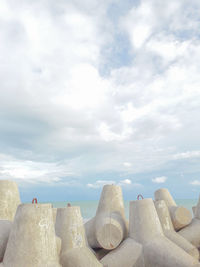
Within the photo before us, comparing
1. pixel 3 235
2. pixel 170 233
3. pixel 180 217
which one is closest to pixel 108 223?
pixel 170 233

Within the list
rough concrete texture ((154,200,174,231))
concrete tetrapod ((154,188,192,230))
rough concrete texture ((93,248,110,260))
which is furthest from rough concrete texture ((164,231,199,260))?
rough concrete texture ((93,248,110,260))

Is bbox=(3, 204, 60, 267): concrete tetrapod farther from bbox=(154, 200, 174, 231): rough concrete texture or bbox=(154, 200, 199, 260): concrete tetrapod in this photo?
bbox=(154, 200, 174, 231): rough concrete texture

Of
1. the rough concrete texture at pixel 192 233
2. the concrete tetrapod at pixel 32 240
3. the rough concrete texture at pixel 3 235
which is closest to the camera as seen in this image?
the concrete tetrapod at pixel 32 240

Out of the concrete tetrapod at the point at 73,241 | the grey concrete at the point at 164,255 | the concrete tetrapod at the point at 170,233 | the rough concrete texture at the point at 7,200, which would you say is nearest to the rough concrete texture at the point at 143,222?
the grey concrete at the point at 164,255

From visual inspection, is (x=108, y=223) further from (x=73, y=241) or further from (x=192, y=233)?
(x=192, y=233)

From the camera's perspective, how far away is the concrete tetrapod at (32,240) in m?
3.37

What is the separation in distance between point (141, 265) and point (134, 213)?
0.93 m

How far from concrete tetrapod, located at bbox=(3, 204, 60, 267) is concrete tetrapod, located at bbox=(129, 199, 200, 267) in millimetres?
1912

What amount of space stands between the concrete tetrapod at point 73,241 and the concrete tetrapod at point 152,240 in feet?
3.65

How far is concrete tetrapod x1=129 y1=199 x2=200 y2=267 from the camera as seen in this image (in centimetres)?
A: 446

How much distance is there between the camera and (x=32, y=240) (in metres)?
3.41

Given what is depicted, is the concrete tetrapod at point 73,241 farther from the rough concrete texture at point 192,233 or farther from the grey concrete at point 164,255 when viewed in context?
the rough concrete texture at point 192,233

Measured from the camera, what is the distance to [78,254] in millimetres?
4125

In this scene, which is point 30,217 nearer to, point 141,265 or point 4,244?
point 4,244
